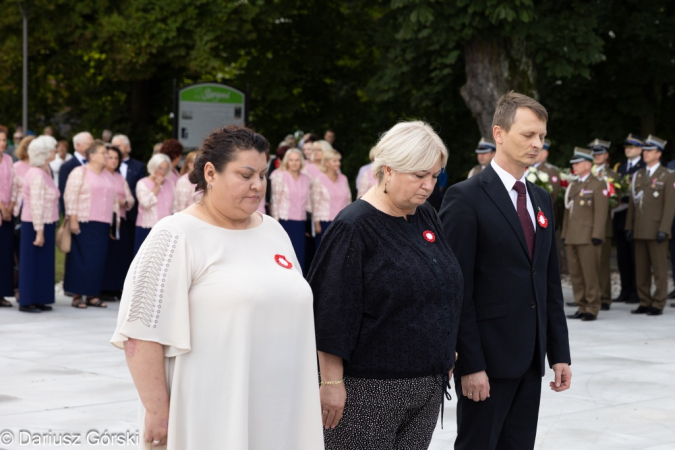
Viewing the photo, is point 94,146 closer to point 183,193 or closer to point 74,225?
point 74,225

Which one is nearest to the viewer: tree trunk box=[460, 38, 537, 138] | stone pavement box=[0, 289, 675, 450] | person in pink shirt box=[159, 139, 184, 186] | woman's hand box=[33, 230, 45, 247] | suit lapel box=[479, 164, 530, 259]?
suit lapel box=[479, 164, 530, 259]

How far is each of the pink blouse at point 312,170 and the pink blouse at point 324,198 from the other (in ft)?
0.26

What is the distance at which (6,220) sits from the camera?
1309cm

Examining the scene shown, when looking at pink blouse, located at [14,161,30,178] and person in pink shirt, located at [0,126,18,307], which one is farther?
pink blouse, located at [14,161,30,178]

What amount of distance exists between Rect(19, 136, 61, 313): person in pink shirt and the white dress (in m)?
9.17

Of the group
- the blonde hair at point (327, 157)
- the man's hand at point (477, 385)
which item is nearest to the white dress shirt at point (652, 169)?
the blonde hair at point (327, 157)

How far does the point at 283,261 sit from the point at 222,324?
0.36 meters

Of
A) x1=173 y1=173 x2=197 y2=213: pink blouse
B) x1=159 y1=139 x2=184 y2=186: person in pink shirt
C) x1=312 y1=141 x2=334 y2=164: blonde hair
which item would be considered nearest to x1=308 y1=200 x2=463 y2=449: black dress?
x1=173 y1=173 x2=197 y2=213: pink blouse

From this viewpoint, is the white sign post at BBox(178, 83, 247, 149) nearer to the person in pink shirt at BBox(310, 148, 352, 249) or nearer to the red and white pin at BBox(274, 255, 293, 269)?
the person in pink shirt at BBox(310, 148, 352, 249)

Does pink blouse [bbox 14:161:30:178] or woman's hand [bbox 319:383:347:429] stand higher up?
pink blouse [bbox 14:161:30:178]

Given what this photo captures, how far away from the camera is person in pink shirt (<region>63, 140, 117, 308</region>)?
1280 cm

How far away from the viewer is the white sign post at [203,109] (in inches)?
655

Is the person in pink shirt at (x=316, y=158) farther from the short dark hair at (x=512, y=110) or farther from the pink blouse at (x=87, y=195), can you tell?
the short dark hair at (x=512, y=110)

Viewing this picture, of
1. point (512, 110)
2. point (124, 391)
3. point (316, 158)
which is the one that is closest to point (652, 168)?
point (316, 158)
